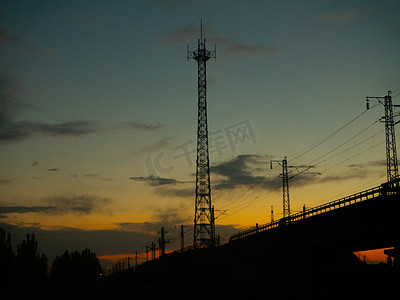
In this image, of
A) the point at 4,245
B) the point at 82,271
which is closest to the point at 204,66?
the point at 4,245

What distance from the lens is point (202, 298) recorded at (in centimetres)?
5825

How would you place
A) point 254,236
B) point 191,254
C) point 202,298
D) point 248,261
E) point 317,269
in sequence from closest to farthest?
1. point 202,298
2. point 317,269
3. point 254,236
4. point 248,261
5. point 191,254

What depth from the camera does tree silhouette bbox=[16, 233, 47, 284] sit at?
431 ft

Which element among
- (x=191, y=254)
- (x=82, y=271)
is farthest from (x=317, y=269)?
(x=82, y=271)

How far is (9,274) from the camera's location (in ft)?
406

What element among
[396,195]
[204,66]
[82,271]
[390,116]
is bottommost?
[82,271]

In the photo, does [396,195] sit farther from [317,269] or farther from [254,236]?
[254,236]

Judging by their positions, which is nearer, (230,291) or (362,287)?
(362,287)

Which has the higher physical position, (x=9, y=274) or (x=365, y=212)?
(x=365, y=212)

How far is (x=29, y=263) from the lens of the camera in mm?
137000

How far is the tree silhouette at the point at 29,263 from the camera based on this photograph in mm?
131488

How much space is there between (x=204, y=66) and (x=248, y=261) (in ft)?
110

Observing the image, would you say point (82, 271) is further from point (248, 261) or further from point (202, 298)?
point (202, 298)

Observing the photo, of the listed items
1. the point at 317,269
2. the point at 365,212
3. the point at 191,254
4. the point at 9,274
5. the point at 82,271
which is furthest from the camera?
the point at 82,271
